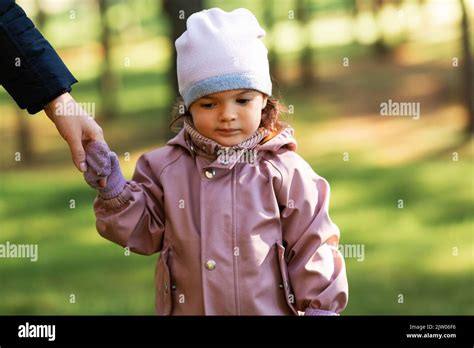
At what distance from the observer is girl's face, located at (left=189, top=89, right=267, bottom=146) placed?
12.0ft

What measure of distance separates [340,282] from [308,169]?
0.40 m

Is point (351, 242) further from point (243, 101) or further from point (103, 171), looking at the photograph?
point (103, 171)

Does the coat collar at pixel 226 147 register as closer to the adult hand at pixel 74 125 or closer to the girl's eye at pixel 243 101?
the girl's eye at pixel 243 101

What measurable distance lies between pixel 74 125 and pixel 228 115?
52 centimetres

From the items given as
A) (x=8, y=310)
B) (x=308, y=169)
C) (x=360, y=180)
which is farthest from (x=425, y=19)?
(x=308, y=169)

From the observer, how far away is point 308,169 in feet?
12.5

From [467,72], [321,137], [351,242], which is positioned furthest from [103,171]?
[321,137]

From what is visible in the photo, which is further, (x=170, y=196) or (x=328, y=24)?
(x=328, y=24)

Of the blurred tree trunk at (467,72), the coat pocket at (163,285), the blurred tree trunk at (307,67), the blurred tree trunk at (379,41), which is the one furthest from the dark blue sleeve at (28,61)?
the blurred tree trunk at (379,41)

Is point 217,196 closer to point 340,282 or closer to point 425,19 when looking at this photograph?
point 340,282

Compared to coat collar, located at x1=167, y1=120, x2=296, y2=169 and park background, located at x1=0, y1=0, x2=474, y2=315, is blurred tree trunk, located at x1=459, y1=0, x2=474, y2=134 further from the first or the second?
coat collar, located at x1=167, y1=120, x2=296, y2=169
